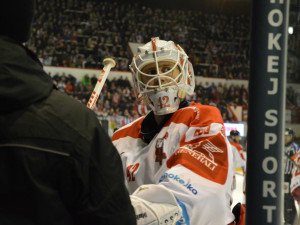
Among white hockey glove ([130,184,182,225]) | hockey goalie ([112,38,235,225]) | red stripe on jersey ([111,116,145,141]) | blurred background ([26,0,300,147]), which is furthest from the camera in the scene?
blurred background ([26,0,300,147])

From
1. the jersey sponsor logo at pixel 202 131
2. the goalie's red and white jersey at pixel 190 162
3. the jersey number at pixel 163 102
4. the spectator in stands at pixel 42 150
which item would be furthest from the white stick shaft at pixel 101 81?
the spectator in stands at pixel 42 150

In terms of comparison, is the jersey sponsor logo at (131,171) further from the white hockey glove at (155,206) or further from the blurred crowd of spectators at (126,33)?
the blurred crowd of spectators at (126,33)

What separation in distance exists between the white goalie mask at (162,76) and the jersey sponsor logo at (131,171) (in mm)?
292

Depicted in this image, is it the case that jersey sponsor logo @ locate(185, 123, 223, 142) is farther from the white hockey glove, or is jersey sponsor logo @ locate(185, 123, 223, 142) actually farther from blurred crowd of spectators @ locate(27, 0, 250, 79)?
blurred crowd of spectators @ locate(27, 0, 250, 79)

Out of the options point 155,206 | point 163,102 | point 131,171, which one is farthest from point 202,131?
point 155,206

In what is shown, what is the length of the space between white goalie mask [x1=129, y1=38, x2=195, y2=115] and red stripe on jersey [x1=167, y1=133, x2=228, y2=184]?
366 millimetres

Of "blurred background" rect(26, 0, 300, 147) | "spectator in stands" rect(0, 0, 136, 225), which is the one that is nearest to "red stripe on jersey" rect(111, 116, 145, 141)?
"spectator in stands" rect(0, 0, 136, 225)

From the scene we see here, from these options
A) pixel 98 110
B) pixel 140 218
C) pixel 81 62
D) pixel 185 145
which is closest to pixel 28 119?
pixel 140 218

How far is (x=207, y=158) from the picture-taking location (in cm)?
180

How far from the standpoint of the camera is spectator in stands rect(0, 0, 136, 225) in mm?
886

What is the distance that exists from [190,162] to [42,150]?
96cm

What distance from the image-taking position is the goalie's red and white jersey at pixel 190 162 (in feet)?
5.44

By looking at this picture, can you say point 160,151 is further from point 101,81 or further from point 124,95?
point 124,95

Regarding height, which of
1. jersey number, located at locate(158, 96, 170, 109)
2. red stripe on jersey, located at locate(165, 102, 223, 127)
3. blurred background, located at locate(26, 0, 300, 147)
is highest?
jersey number, located at locate(158, 96, 170, 109)
